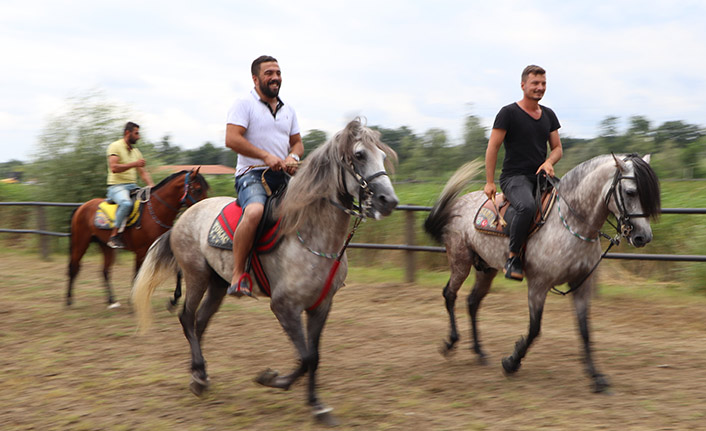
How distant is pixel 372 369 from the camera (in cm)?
573

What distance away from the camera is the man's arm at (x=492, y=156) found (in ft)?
18.3

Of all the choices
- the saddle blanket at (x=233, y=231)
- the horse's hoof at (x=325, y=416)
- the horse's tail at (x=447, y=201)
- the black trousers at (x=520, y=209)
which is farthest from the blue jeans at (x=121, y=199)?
the black trousers at (x=520, y=209)

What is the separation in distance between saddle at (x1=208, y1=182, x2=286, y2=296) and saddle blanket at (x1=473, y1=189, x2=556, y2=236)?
82.2 inches

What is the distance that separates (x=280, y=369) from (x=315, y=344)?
1446mm

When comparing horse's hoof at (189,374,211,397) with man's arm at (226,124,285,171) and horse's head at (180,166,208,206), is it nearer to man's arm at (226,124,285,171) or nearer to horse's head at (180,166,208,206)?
man's arm at (226,124,285,171)

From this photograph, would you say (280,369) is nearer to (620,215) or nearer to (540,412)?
(540,412)

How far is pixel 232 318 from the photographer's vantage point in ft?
26.3

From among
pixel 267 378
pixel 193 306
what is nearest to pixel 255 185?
pixel 193 306

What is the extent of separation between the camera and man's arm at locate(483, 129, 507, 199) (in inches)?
219

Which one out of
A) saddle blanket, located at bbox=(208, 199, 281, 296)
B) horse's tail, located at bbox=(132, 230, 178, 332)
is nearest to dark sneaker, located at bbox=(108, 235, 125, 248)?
horse's tail, located at bbox=(132, 230, 178, 332)

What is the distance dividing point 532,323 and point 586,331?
44 cm

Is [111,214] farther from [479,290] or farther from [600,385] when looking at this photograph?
[600,385]

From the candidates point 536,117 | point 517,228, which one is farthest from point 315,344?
point 536,117

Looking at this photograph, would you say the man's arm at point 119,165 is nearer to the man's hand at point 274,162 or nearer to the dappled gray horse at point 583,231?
the man's hand at point 274,162
